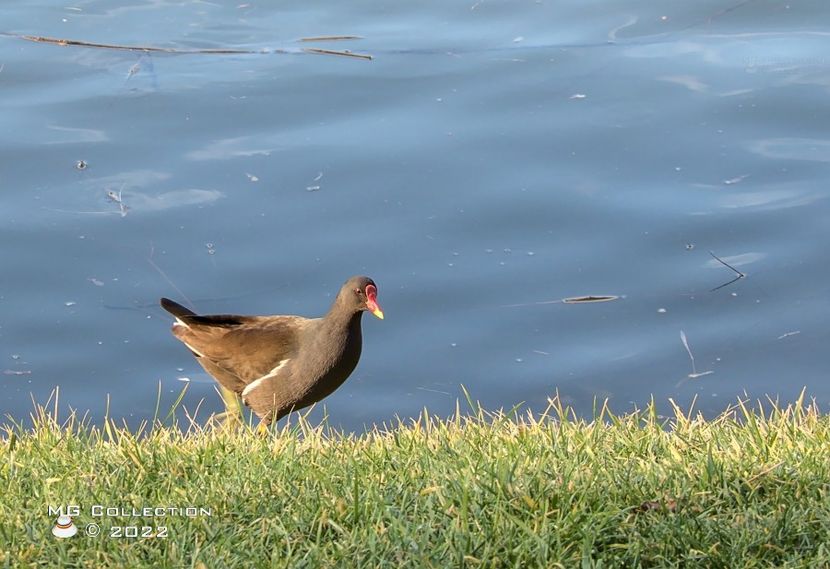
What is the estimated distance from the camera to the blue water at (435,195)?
7176mm

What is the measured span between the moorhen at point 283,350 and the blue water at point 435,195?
0.83 metres

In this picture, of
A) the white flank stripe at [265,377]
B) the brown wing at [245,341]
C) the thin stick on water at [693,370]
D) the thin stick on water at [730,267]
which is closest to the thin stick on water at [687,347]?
the thin stick on water at [693,370]

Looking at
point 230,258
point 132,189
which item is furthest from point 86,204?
point 230,258

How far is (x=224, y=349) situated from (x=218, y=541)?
2382 millimetres

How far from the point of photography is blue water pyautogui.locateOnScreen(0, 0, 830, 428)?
7176 mm

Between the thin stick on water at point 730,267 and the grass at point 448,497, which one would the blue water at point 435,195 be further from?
the grass at point 448,497

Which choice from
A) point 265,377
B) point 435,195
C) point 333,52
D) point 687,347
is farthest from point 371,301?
→ point 333,52

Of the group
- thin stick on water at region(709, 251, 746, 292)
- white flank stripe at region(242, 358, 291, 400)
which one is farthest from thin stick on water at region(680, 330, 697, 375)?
white flank stripe at region(242, 358, 291, 400)

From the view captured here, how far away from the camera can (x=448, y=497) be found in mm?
3980

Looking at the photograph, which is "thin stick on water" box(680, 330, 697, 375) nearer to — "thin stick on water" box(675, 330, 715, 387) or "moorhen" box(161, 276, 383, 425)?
"thin stick on water" box(675, 330, 715, 387)

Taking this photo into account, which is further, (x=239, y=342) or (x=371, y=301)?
(x=239, y=342)

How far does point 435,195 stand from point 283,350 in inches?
100

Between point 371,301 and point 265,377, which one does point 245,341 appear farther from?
point 371,301

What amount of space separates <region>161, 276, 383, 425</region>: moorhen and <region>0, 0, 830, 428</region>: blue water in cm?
83
